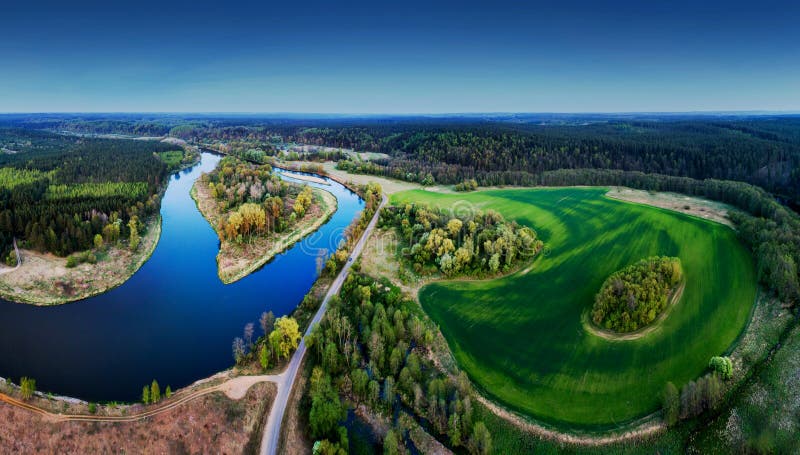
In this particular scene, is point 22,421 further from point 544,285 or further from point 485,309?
point 544,285

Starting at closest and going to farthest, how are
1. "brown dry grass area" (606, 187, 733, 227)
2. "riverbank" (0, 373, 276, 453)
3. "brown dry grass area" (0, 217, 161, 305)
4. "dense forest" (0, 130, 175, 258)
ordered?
1. "riverbank" (0, 373, 276, 453)
2. "brown dry grass area" (0, 217, 161, 305)
3. "dense forest" (0, 130, 175, 258)
4. "brown dry grass area" (606, 187, 733, 227)

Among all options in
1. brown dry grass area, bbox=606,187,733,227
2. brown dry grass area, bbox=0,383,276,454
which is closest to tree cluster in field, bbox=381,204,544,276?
brown dry grass area, bbox=0,383,276,454

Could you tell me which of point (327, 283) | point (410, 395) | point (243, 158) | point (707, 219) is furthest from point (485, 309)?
point (243, 158)

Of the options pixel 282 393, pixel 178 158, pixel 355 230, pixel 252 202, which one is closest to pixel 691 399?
pixel 282 393

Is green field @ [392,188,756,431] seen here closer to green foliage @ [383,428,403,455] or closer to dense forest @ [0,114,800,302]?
dense forest @ [0,114,800,302]

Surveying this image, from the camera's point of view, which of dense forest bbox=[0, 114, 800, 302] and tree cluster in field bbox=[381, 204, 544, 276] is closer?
tree cluster in field bbox=[381, 204, 544, 276]

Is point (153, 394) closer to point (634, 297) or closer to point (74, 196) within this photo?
point (634, 297)

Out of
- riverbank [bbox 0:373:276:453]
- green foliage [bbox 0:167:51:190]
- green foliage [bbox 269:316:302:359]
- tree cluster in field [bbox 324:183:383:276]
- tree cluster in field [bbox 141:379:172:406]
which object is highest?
green foliage [bbox 0:167:51:190]
